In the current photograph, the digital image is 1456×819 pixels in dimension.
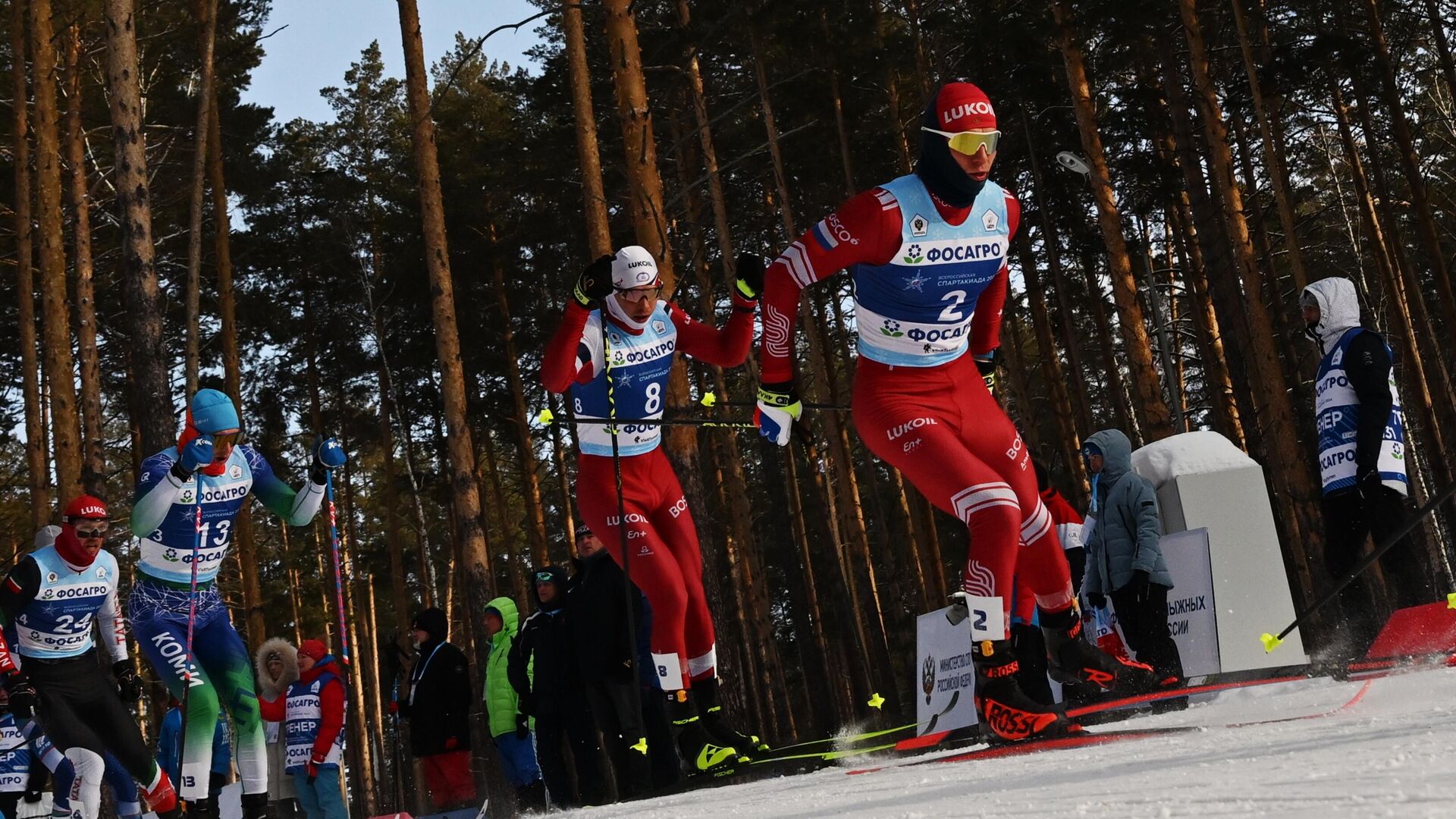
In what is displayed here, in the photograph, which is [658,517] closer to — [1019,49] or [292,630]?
[1019,49]

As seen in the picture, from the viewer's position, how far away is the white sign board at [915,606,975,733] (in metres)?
8.77

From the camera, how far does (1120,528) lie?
28.0 feet

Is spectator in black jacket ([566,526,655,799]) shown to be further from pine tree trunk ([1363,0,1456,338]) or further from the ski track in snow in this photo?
pine tree trunk ([1363,0,1456,338])

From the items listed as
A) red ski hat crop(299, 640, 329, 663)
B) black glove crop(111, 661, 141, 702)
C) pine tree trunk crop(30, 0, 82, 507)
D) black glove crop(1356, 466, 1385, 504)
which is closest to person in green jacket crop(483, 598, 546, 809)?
red ski hat crop(299, 640, 329, 663)

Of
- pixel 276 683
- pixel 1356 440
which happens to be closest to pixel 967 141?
pixel 1356 440

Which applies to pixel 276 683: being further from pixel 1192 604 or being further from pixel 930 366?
pixel 930 366

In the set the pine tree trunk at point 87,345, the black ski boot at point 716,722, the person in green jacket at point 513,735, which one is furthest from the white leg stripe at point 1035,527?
the pine tree trunk at point 87,345

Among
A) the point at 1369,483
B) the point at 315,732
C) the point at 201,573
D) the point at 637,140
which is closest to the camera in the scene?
the point at 1369,483

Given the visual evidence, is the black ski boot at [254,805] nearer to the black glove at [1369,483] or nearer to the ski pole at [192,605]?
the ski pole at [192,605]

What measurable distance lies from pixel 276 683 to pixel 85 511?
278 centimetres

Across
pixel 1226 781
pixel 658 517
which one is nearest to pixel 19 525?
pixel 658 517

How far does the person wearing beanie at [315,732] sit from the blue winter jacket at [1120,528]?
5.48 m

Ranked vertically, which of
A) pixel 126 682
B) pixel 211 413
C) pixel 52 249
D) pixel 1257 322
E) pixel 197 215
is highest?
pixel 197 215

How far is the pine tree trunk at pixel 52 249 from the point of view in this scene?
17.6 meters
